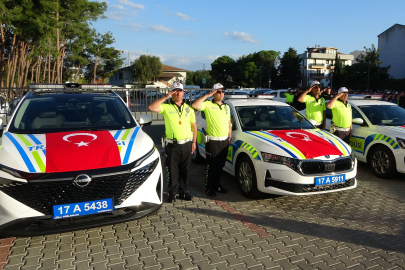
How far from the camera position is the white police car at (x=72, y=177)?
11.0ft

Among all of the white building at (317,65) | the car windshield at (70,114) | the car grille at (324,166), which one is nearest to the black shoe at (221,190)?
the car grille at (324,166)

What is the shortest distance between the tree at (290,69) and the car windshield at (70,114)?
76.8 metres

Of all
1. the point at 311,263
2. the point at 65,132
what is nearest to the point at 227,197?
the point at 311,263

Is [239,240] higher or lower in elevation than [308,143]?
lower

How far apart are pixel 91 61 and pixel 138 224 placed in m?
56.7

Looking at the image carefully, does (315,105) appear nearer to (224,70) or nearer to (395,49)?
(395,49)

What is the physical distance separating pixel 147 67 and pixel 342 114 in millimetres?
70055

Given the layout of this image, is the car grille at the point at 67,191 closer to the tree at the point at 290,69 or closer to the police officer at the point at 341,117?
the police officer at the point at 341,117

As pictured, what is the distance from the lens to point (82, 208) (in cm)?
346

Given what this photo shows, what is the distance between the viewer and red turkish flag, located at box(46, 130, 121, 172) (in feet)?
11.5

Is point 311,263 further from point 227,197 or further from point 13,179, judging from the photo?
point 13,179

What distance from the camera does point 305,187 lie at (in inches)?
191

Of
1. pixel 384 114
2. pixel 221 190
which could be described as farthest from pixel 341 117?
pixel 221 190

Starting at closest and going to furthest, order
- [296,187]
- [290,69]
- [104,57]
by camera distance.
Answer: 1. [296,187]
2. [104,57]
3. [290,69]
